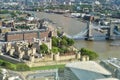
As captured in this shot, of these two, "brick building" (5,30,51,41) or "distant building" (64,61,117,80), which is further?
"brick building" (5,30,51,41)

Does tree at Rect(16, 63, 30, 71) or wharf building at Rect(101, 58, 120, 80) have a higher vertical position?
wharf building at Rect(101, 58, 120, 80)

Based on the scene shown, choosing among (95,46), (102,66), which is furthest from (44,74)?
(95,46)

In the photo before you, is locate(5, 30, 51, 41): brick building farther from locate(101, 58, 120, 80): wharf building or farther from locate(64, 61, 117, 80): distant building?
locate(101, 58, 120, 80): wharf building

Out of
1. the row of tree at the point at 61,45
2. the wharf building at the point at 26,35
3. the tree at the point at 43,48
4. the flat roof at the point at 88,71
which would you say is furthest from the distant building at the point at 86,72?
the wharf building at the point at 26,35

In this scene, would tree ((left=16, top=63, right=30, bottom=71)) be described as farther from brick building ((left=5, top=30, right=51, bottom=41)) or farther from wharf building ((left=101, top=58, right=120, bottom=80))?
brick building ((left=5, top=30, right=51, bottom=41))

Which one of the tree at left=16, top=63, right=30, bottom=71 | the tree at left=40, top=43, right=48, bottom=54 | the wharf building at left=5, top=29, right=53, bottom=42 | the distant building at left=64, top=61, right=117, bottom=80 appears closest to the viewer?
the distant building at left=64, top=61, right=117, bottom=80

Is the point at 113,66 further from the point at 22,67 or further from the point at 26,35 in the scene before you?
the point at 26,35

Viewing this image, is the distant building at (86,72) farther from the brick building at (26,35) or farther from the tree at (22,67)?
the brick building at (26,35)

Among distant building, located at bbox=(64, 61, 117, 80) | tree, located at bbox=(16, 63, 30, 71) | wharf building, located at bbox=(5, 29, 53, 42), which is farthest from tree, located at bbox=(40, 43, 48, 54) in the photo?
distant building, located at bbox=(64, 61, 117, 80)

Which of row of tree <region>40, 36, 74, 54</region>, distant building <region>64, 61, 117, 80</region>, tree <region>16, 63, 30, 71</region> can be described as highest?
distant building <region>64, 61, 117, 80</region>

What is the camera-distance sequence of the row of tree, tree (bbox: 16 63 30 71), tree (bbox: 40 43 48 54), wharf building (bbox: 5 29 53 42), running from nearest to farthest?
Answer: tree (bbox: 16 63 30 71) < tree (bbox: 40 43 48 54) < the row of tree < wharf building (bbox: 5 29 53 42)
